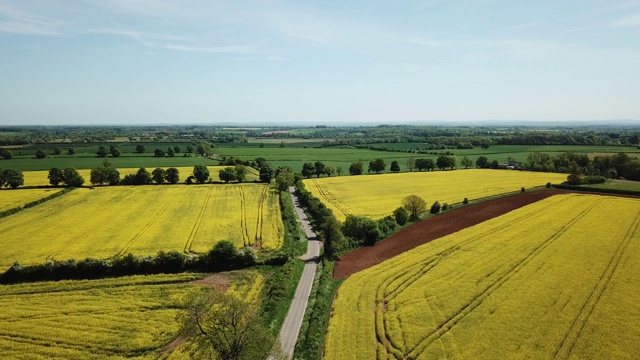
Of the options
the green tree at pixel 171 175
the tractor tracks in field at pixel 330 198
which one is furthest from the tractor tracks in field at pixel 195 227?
→ the tractor tracks in field at pixel 330 198

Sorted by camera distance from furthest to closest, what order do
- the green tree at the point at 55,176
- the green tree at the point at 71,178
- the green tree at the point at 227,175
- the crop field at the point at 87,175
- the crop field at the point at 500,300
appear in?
1. the green tree at the point at 227,175
2. the crop field at the point at 87,175
3. the green tree at the point at 71,178
4. the green tree at the point at 55,176
5. the crop field at the point at 500,300

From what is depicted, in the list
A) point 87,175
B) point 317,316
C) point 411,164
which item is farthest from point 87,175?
point 317,316

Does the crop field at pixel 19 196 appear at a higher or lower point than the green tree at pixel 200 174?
lower

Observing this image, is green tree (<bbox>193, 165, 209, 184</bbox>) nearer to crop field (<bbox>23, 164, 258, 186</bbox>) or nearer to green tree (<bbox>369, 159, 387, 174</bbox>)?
crop field (<bbox>23, 164, 258, 186</bbox>)

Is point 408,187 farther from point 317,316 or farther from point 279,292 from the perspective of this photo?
point 317,316

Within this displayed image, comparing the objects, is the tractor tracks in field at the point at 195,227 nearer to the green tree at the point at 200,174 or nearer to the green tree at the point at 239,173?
the green tree at the point at 200,174

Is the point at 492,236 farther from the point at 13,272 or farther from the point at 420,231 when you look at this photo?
the point at 13,272

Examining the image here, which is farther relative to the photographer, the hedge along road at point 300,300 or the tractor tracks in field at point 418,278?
the hedge along road at point 300,300
